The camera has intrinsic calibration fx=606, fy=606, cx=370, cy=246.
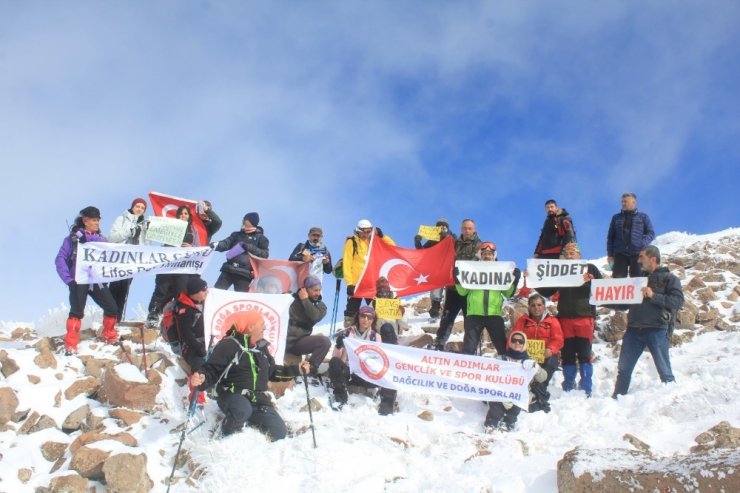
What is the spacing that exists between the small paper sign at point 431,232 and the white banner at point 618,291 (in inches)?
160

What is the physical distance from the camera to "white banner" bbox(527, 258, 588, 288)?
11047 millimetres

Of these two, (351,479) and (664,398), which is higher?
(664,398)

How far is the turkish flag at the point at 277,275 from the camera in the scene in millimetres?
12219

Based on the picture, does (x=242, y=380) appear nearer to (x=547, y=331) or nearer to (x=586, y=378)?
(x=547, y=331)

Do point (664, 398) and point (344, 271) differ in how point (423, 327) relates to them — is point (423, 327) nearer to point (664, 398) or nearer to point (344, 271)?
point (344, 271)

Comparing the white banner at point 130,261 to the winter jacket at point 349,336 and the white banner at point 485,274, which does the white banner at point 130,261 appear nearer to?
the winter jacket at point 349,336

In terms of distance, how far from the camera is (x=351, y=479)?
23.0 feet

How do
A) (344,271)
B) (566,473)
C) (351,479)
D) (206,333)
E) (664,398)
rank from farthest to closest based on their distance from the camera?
(344,271) → (206,333) → (664,398) → (351,479) → (566,473)

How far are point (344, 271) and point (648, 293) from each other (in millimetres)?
6034

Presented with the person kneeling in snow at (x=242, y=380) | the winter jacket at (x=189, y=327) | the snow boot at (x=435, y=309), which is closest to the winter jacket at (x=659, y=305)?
the person kneeling in snow at (x=242, y=380)

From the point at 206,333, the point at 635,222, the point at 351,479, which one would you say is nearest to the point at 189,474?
the point at 351,479

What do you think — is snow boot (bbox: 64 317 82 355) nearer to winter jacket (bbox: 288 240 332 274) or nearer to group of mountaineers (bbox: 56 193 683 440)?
group of mountaineers (bbox: 56 193 683 440)

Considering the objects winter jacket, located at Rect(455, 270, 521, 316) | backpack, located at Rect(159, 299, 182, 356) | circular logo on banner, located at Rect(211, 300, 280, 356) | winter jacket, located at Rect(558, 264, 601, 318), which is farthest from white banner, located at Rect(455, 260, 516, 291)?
backpack, located at Rect(159, 299, 182, 356)

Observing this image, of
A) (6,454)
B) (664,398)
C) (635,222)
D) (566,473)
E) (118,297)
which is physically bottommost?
(6,454)
